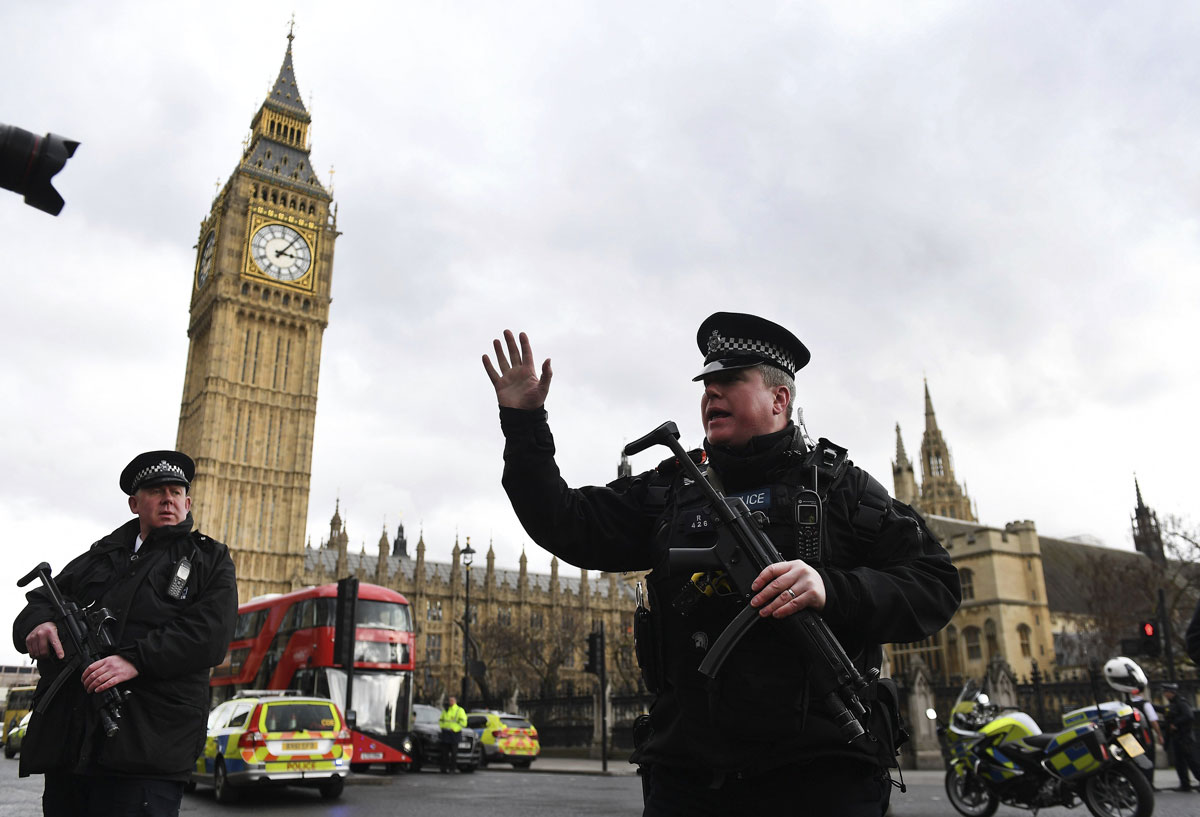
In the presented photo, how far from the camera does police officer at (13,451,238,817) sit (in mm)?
3240

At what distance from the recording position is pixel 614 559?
288cm

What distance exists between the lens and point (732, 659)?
7.54 feet

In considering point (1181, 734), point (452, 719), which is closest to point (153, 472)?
point (1181, 734)

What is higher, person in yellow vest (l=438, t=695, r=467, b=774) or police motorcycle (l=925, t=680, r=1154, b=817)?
police motorcycle (l=925, t=680, r=1154, b=817)

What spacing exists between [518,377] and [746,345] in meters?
0.72

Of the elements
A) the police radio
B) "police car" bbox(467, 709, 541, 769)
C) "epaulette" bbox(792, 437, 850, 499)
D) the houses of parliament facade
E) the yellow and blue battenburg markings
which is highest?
the houses of parliament facade

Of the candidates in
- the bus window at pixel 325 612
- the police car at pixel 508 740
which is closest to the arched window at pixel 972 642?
the police car at pixel 508 740

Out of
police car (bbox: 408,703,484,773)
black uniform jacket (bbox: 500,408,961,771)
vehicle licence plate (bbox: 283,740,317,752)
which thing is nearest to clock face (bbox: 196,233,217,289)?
police car (bbox: 408,703,484,773)

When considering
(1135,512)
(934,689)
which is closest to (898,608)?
(934,689)

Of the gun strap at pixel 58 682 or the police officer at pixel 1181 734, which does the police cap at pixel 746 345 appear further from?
the police officer at pixel 1181 734

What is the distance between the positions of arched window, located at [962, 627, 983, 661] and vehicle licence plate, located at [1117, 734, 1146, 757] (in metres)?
37.8

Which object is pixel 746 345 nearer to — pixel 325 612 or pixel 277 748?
pixel 277 748

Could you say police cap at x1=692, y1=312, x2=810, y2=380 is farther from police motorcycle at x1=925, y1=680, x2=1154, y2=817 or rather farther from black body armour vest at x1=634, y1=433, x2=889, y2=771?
police motorcycle at x1=925, y1=680, x2=1154, y2=817

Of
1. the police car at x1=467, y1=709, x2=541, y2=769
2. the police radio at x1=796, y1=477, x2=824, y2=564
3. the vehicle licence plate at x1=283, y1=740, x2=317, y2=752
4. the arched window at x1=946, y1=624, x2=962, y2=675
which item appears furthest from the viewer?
the arched window at x1=946, y1=624, x2=962, y2=675
